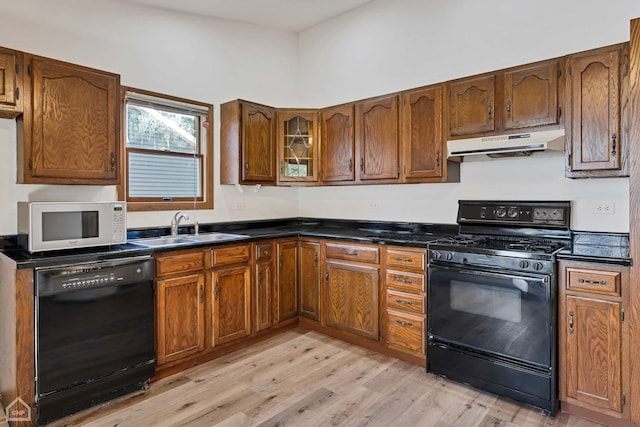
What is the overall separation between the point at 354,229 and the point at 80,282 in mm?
Answer: 2523

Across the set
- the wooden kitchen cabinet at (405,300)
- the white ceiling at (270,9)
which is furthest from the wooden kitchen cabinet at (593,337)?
the white ceiling at (270,9)

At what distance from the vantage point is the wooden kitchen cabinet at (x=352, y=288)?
123 inches

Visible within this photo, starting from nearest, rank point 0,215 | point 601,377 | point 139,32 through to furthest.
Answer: point 601,377
point 0,215
point 139,32

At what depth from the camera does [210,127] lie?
12.1ft

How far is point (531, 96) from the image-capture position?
2596 mm

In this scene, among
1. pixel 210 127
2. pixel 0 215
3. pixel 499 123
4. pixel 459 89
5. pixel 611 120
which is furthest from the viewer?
pixel 210 127

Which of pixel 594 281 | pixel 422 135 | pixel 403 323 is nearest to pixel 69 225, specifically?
pixel 403 323

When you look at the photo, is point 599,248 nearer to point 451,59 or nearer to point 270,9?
point 451,59

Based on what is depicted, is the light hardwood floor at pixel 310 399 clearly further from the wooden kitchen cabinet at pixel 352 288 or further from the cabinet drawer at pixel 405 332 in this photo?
the wooden kitchen cabinet at pixel 352 288

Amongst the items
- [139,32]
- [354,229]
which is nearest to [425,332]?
[354,229]

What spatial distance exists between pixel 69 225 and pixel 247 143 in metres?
1.71

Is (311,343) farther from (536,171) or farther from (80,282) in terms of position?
(536,171)

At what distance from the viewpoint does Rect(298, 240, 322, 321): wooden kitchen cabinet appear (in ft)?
11.6

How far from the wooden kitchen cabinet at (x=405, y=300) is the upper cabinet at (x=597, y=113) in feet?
3.93
